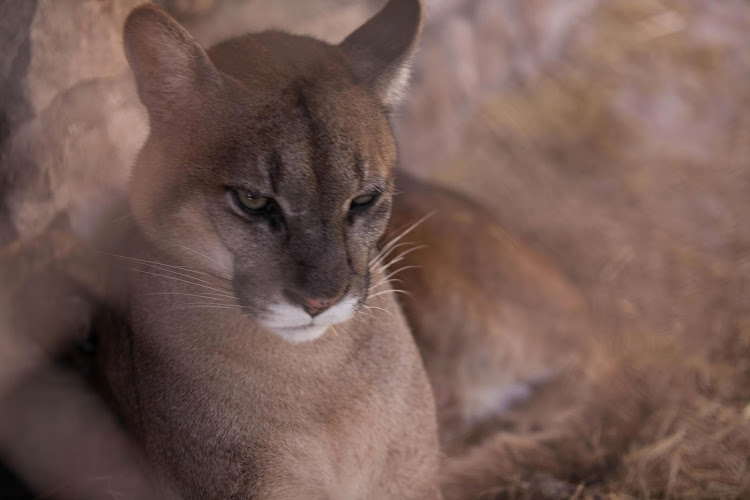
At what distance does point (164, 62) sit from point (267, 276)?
48cm

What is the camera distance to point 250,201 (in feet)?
4.99

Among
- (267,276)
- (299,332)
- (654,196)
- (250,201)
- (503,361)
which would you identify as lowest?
(654,196)

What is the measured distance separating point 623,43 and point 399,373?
350cm

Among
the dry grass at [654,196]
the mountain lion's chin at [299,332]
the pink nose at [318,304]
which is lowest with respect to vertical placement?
the dry grass at [654,196]

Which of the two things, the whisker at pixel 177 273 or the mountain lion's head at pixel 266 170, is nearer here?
the mountain lion's head at pixel 266 170

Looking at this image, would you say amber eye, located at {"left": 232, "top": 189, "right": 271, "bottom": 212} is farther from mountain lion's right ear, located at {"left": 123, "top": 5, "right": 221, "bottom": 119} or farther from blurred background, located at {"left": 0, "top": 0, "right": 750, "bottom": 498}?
blurred background, located at {"left": 0, "top": 0, "right": 750, "bottom": 498}

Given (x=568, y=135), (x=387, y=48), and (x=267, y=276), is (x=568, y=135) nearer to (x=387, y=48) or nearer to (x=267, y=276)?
(x=387, y=48)

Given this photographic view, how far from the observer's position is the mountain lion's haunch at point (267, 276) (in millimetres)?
1523

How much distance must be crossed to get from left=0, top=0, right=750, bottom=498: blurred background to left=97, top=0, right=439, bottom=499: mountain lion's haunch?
0.37 metres

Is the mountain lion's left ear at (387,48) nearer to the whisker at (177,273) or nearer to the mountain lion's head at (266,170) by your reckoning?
the mountain lion's head at (266,170)

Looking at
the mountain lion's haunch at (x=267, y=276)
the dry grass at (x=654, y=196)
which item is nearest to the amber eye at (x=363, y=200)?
the mountain lion's haunch at (x=267, y=276)

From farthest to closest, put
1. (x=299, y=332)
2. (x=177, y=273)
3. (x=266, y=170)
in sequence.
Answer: (x=177, y=273) < (x=299, y=332) < (x=266, y=170)

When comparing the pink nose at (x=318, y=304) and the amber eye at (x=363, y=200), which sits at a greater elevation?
the amber eye at (x=363, y=200)

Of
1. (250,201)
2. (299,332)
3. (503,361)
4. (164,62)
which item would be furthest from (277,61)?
(503,361)
